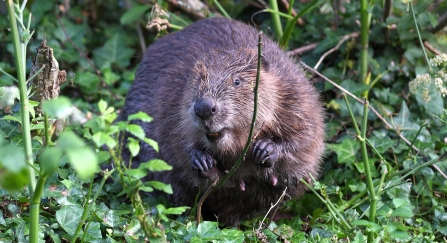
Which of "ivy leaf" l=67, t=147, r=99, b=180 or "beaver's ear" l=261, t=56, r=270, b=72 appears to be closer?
"ivy leaf" l=67, t=147, r=99, b=180

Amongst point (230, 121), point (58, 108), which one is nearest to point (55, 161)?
point (58, 108)

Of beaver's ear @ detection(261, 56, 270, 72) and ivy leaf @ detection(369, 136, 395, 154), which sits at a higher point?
beaver's ear @ detection(261, 56, 270, 72)

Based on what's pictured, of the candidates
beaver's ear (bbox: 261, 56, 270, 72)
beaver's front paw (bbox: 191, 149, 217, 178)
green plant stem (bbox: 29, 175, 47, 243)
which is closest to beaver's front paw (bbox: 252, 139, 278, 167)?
beaver's front paw (bbox: 191, 149, 217, 178)

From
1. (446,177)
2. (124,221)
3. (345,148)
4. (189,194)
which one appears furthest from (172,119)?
(446,177)

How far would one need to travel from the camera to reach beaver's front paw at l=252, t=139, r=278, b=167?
343 centimetres

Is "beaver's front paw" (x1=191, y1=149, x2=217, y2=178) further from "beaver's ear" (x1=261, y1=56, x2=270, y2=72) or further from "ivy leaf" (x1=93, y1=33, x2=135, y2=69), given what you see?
"ivy leaf" (x1=93, y1=33, x2=135, y2=69)

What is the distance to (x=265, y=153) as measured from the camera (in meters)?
3.44

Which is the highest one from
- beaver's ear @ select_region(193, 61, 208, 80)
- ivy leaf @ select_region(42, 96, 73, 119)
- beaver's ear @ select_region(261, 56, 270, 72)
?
ivy leaf @ select_region(42, 96, 73, 119)

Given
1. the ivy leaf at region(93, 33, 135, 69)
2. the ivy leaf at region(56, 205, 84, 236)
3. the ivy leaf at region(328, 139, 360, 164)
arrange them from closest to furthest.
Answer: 1. the ivy leaf at region(56, 205, 84, 236)
2. the ivy leaf at region(328, 139, 360, 164)
3. the ivy leaf at region(93, 33, 135, 69)

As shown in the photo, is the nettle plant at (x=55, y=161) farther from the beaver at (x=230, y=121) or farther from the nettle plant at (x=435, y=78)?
the nettle plant at (x=435, y=78)

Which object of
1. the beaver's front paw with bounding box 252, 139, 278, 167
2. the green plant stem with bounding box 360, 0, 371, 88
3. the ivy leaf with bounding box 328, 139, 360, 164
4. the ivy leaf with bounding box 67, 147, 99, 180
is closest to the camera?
the ivy leaf with bounding box 67, 147, 99, 180

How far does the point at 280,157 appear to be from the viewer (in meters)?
3.59

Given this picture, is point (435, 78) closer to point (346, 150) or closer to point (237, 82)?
point (346, 150)

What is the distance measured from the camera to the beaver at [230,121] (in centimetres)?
332
